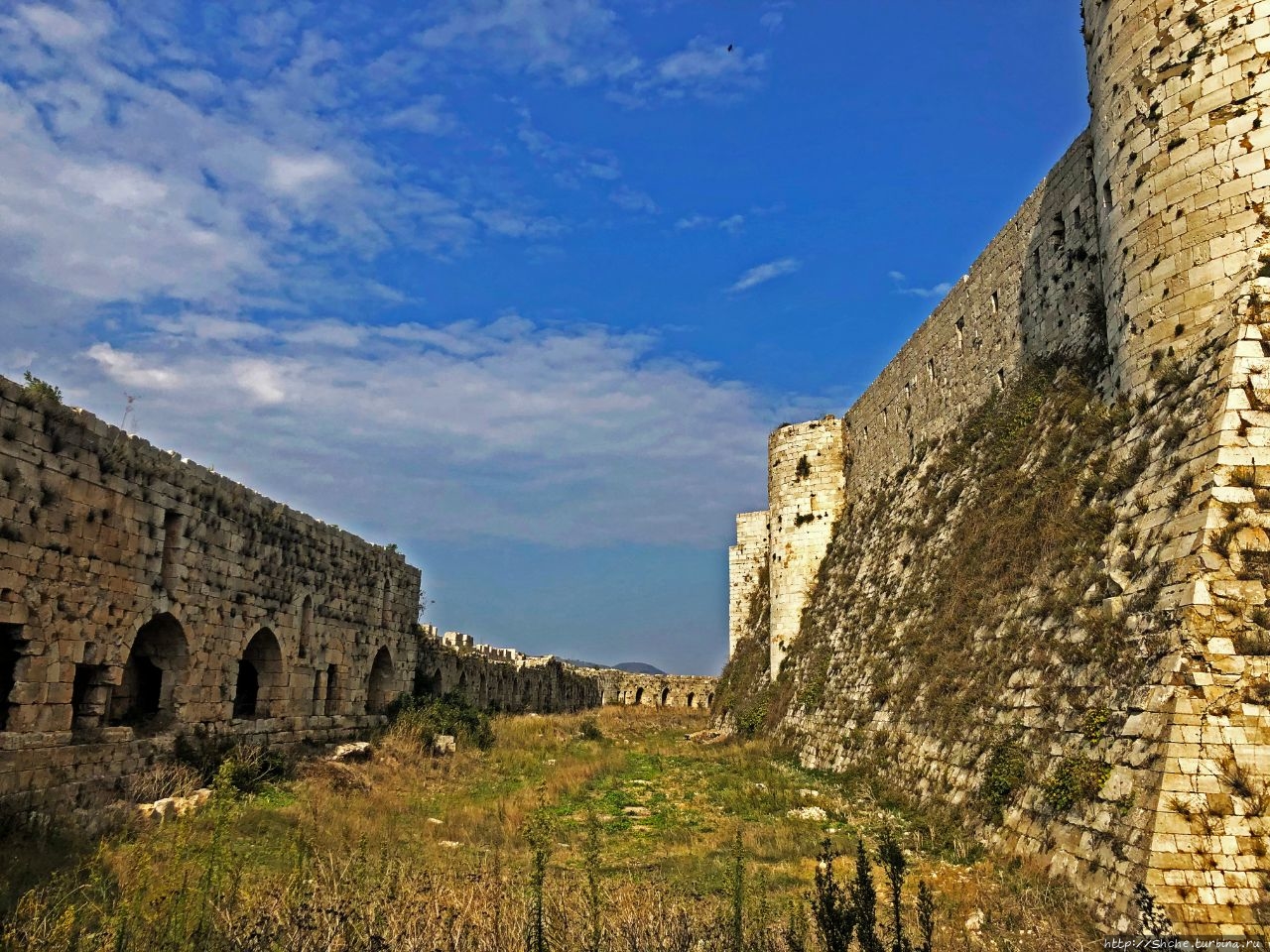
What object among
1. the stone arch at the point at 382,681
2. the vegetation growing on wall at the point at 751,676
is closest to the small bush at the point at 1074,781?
the vegetation growing on wall at the point at 751,676

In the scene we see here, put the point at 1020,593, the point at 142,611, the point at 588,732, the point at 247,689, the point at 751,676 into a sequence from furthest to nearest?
1. the point at 751,676
2. the point at 588,732
3. the point at 247,689
4. the point at 142,611
5. the point at 1020,593

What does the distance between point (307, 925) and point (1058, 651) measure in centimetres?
763

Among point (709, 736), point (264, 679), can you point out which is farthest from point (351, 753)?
point (709, 736)

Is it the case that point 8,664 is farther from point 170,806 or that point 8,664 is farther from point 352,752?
point 352,752

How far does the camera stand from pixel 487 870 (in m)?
8.46

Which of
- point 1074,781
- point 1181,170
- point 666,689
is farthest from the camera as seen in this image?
point 666,689

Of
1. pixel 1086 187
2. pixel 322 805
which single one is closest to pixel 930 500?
pixel 1086 187

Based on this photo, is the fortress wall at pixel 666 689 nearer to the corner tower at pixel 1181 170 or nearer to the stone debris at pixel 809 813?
the stone debris at pixel 809 813

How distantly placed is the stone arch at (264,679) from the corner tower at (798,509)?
1434 centimetres

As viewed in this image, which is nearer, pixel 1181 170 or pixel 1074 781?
pixel 1074 781

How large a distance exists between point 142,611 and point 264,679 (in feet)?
15.3

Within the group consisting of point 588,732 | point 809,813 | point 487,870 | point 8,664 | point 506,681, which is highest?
point 8,664

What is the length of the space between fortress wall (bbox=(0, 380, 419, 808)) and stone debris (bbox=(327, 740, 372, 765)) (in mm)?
805

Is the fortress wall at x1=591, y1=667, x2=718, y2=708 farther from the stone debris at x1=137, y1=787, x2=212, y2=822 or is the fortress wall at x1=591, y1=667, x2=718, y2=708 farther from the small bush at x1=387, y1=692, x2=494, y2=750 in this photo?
the stone debris at x1=137, y1=787, x2=212, y2=822
